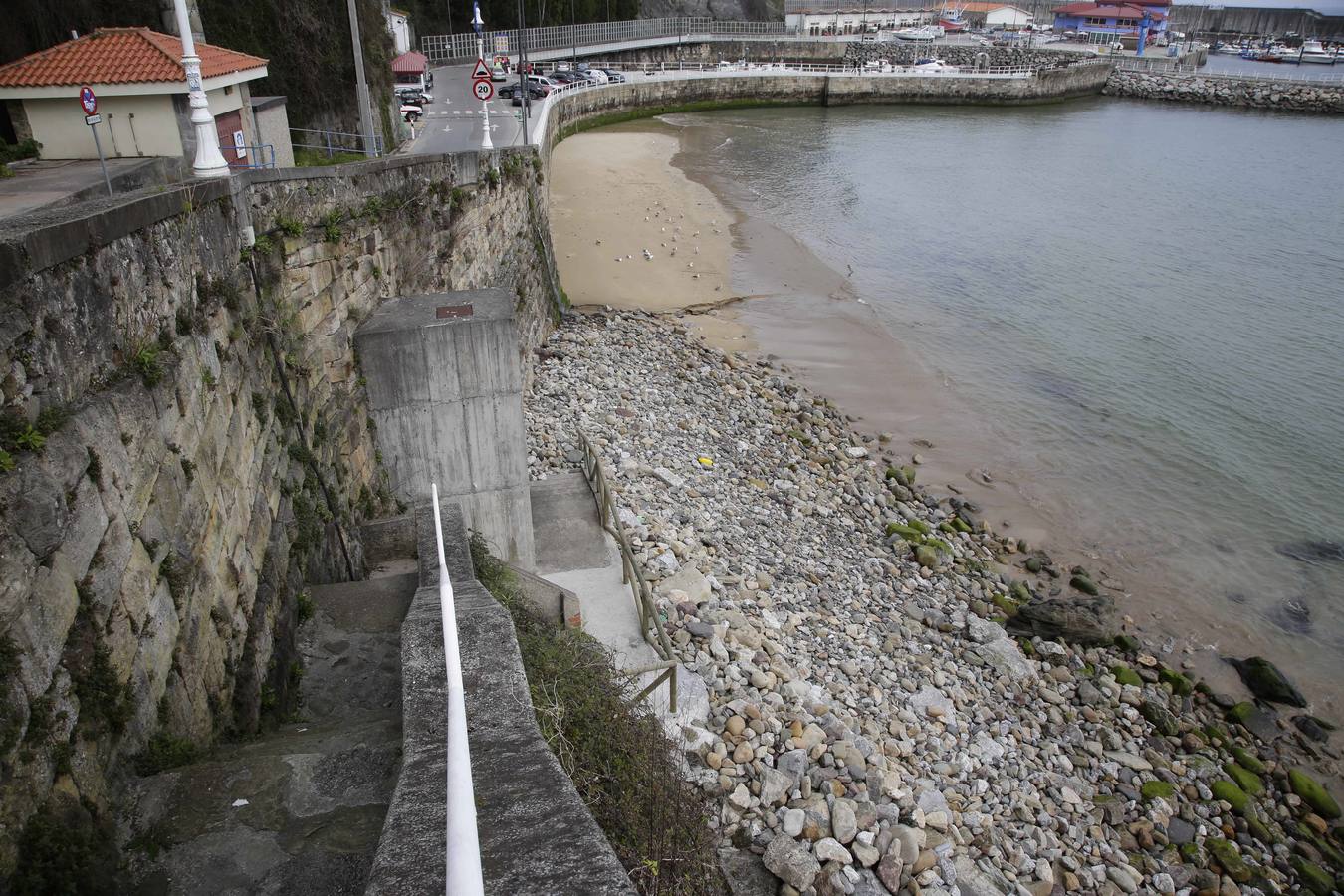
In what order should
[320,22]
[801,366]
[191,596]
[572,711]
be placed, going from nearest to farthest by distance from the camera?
[191,596], [572,711], [801,366], [320,22]

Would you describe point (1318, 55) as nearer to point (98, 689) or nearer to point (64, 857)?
→ point (98, 689)

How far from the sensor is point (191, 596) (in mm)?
4520

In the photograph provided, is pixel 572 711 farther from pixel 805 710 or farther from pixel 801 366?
pixel 801 366

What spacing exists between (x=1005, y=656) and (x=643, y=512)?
16.4 ft

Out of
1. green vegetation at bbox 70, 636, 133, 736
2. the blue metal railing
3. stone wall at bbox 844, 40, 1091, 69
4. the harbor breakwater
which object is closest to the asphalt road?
the blue metal railing

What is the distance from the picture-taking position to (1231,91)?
6650cm

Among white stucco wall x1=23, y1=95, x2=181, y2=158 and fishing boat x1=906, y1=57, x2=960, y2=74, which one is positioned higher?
fishing boat x1=906, y1=57, x2=960, y2=74

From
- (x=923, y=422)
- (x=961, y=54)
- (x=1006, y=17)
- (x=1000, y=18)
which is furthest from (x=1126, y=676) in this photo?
(x=1006, y=17)

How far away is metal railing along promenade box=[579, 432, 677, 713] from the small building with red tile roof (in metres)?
9.39

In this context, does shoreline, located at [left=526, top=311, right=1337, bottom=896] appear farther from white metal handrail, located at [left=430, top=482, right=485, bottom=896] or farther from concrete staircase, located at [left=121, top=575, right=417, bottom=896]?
white metal handrail, located at [left=430, top=482, right=485, bottom=896]

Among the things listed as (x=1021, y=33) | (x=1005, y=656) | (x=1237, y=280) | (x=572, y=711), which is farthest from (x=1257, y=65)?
(x=572, y=711)

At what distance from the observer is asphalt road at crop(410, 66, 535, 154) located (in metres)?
27.1

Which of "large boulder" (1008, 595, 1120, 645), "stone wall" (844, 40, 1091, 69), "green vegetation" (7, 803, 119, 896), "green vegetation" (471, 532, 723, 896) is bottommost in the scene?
"large boulder" (1008, 595, 1120, 645)

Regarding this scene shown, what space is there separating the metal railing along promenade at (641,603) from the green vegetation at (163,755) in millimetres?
3234
